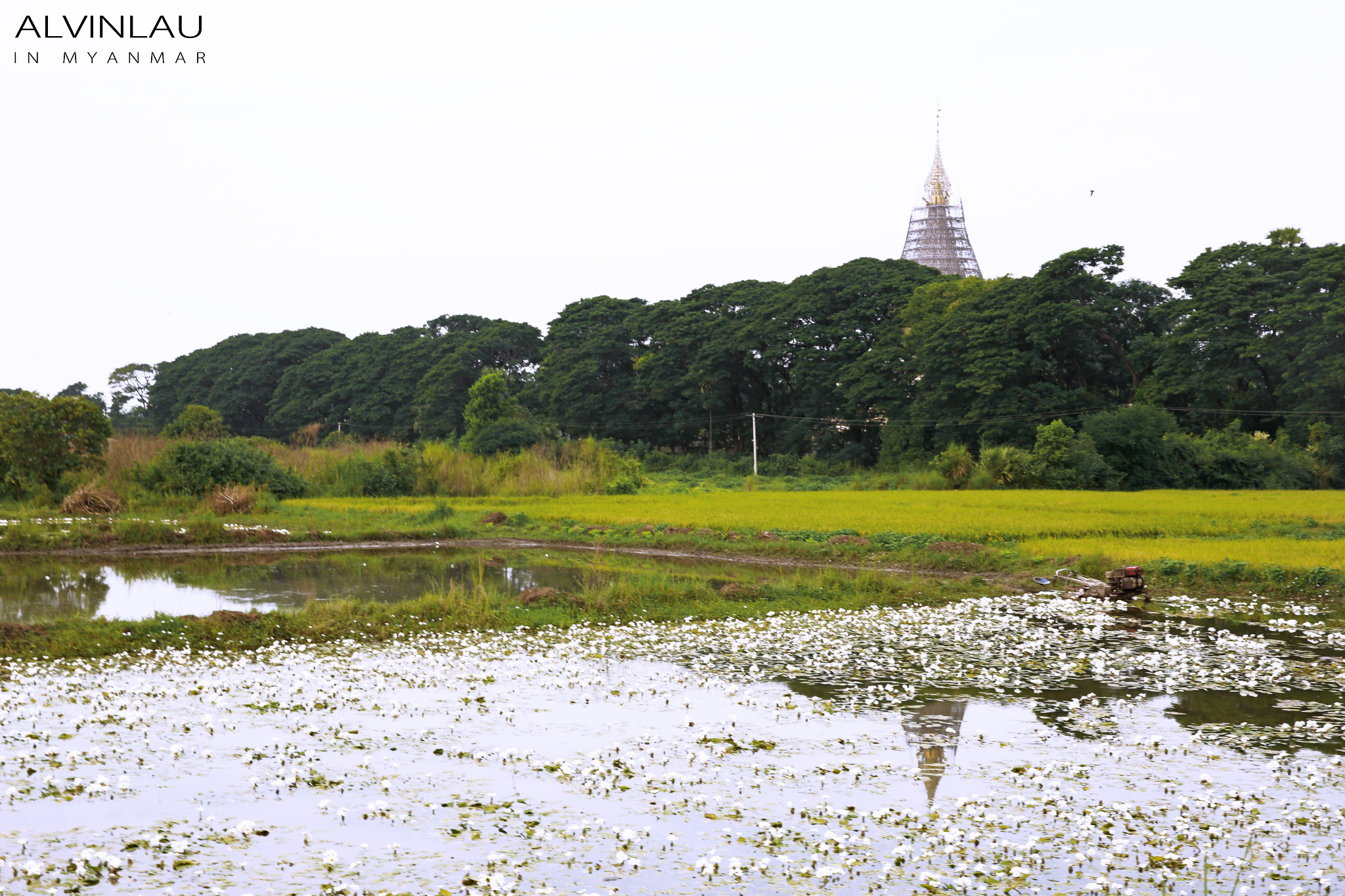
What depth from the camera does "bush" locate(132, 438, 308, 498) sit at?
31.3 meters

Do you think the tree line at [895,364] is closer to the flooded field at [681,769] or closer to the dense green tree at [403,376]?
the dense green tree at [403,376]

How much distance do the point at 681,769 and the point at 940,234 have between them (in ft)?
315

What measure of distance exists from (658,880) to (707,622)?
875 cm

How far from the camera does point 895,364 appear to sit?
59.8 meters

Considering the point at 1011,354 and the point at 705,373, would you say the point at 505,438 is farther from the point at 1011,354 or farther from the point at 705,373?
the point at 1011,354

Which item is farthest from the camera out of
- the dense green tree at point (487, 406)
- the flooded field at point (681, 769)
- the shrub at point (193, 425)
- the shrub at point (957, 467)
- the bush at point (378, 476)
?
the dense green tree at point (487, 406)

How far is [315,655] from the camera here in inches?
485

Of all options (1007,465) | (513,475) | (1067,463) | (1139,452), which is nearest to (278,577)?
(513,475)

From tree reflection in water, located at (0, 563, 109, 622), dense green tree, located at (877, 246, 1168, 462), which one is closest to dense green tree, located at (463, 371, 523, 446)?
dense green tree, located at (877, 246, 1168, 462)

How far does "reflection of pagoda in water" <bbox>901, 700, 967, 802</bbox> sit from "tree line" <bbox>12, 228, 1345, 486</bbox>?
38668 millimetres

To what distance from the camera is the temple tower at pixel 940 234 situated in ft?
317

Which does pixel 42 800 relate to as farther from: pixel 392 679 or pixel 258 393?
pixel 258 393

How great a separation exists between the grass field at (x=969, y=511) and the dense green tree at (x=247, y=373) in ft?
214

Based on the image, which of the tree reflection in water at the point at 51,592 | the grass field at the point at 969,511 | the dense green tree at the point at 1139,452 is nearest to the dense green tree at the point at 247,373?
the grass field at the point at 969,511
